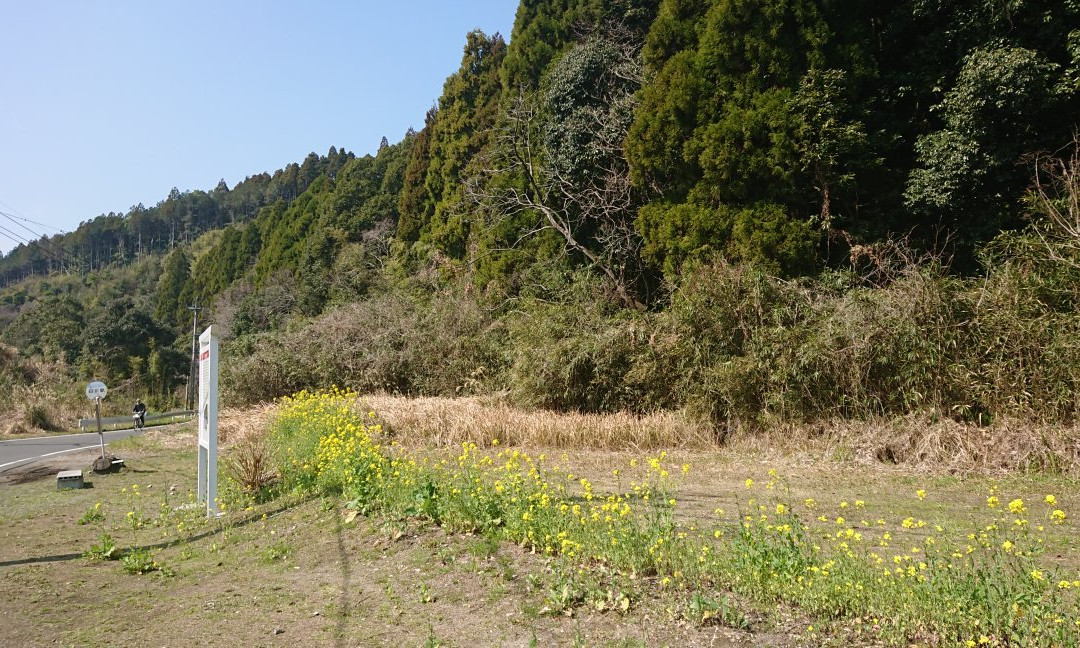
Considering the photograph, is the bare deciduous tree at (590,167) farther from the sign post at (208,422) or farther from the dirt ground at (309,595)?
the dirt ground at (309,595)

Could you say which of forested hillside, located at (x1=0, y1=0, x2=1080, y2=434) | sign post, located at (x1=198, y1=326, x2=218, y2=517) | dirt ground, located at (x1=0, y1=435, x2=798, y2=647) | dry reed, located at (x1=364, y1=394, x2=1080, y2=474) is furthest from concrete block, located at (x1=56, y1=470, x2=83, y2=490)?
forested hillside, located at (x1=0, y1=0, x2=1080, y2=434)

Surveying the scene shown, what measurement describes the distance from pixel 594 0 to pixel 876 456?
629 inches

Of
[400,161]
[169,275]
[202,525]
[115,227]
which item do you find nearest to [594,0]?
[202,525]

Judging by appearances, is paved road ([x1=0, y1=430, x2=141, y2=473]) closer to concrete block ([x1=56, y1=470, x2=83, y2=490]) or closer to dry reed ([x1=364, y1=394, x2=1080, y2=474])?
concrete block ([x1=56, y1=470, x2=83, y2=490])

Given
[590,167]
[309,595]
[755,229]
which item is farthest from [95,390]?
[755,229]

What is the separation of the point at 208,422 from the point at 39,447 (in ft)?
44.7

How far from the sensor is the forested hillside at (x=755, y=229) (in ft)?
33.0

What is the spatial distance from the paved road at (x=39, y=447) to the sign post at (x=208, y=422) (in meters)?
7.37

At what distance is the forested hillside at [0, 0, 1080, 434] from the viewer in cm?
1007

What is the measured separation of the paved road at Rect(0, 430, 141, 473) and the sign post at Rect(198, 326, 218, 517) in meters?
7.37

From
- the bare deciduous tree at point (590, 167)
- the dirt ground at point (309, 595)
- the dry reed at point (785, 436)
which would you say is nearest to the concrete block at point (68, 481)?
the dirt ground at point (309, 595)

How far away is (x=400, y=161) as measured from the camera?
4106 cm

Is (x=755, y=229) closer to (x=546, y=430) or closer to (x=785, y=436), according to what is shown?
(x=785, y=436)

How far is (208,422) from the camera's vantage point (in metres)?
8.25
